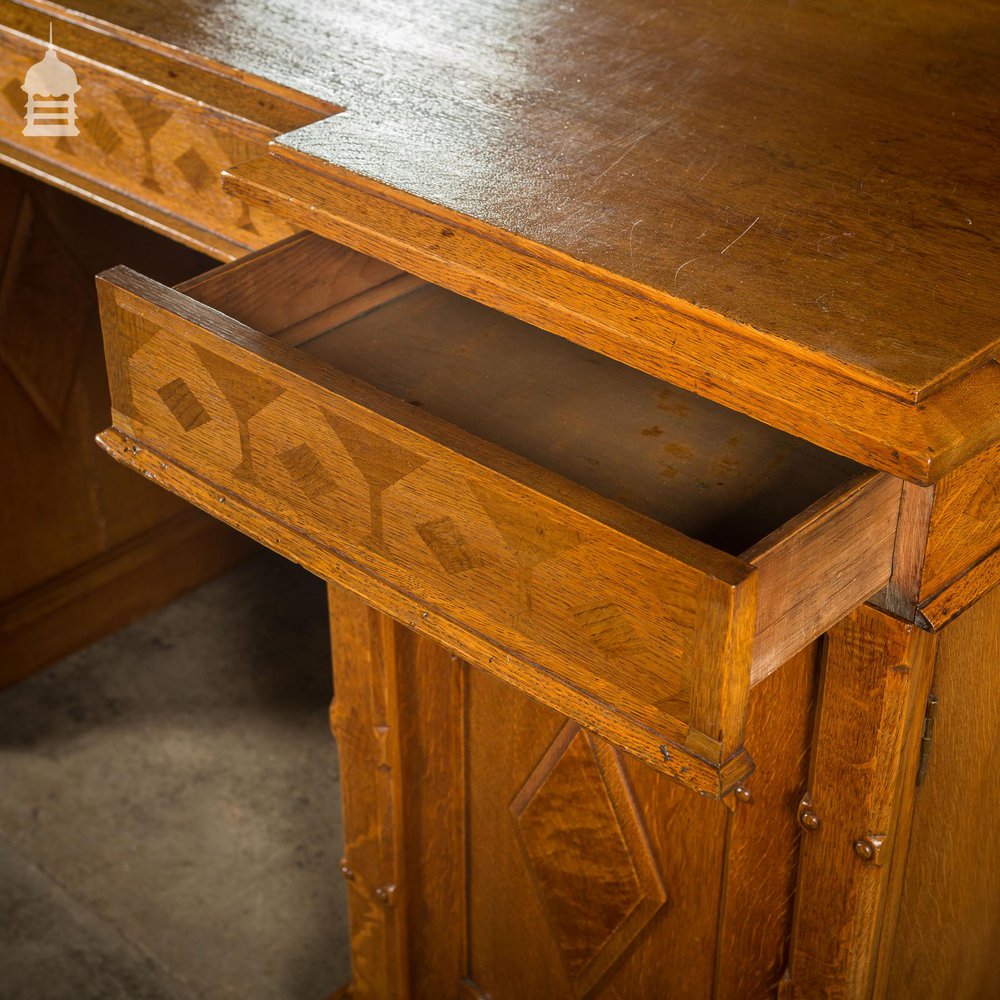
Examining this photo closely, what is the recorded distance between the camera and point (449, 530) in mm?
1105

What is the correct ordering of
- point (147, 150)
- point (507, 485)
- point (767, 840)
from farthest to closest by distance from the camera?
point (147, 150) → point (767, 840) → point (507, 485)

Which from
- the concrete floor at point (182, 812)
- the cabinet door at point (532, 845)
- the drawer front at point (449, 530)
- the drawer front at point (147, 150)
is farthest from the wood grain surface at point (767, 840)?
the concrete floor at point (182, 812)

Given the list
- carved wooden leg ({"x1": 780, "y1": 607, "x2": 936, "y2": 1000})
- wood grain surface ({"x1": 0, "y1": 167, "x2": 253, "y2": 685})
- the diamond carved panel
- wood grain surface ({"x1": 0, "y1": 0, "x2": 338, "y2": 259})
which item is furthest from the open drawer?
wood grain surface ({"x1": 0, "y1": 167, "x2": 253, "y2": 685})

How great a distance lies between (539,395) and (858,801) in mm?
443

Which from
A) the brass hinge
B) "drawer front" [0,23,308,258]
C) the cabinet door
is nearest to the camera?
the brass hinge

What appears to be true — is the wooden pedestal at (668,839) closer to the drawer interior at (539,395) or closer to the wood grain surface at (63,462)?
the drawer interior at (539,395)

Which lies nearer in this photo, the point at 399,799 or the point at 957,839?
the point at 957,839

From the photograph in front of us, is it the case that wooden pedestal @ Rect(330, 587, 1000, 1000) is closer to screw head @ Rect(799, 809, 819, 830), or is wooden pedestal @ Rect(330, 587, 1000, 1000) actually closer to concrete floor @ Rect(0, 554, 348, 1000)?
screw head @ Rect(799, 809, 819, 830)

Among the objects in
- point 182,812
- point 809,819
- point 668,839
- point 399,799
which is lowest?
point 182,812

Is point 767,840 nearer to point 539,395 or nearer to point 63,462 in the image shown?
point 539,395

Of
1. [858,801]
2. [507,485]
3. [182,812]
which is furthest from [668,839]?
[182,812]

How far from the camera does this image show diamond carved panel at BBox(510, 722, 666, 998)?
1.48 meters

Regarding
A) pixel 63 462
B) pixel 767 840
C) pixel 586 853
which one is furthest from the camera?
pixel 63 462

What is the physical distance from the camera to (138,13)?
168 centimetres
